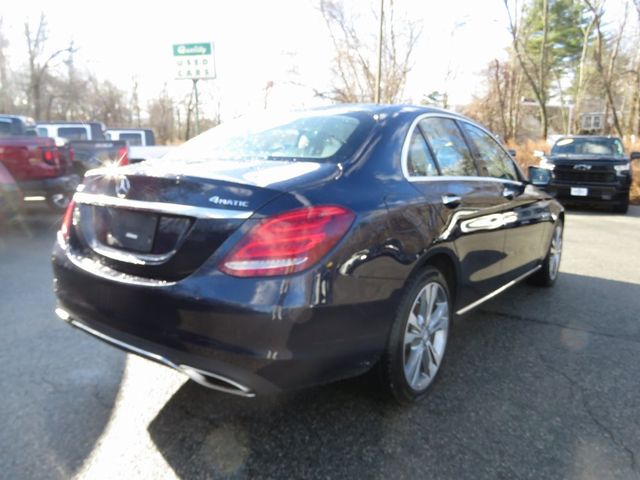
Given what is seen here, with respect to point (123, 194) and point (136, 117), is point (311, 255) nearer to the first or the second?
point (123, 194)

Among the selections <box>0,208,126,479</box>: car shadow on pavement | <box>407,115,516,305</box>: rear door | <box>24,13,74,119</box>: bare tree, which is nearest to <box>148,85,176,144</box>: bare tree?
<box>24,13,74,119</box>: bare tree

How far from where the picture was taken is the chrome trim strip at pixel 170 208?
78.3 inches

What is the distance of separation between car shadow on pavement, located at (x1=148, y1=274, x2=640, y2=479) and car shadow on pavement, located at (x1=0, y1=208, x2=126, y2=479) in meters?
0.35

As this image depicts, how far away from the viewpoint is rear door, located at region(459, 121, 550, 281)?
3.58m

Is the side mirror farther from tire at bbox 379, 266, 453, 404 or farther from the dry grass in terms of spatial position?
the dry grass

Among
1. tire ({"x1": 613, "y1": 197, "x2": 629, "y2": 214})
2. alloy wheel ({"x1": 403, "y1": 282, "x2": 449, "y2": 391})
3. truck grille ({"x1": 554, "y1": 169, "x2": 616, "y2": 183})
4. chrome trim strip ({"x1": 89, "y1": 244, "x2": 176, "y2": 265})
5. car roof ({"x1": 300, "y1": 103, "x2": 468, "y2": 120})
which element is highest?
car roof ({"x1": 300, "y1": 103, "x2": 468, "y2": 120})

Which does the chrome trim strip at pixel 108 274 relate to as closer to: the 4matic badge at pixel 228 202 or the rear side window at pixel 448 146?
the 4matic badge at pixel 228 202

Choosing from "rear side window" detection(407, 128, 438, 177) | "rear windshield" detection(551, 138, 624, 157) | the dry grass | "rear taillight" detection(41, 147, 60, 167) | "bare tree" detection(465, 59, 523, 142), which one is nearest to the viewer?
"rear side window" detection(407, 128, 438, 177)

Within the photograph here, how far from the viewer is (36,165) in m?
7.41

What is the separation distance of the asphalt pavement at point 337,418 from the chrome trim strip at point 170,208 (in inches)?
41.2

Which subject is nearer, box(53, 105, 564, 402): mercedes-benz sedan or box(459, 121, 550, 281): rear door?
box(53, 105, 564, 402): mercedes-benz sedan

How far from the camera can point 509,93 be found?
33938mm

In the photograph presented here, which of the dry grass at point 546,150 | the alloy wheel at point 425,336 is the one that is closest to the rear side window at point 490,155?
the alloy wheel at point 425,336

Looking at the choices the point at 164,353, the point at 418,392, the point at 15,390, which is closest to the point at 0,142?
the point at 15,390
